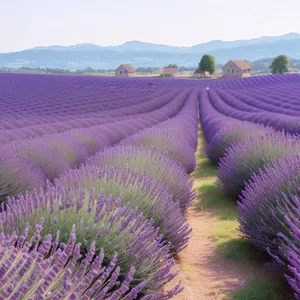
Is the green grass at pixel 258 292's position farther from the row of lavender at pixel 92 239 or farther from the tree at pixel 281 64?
the tree at pixel 281 64

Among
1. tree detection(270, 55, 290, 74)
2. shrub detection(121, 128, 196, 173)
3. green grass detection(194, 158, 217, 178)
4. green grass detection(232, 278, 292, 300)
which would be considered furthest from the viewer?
tree detection(270, 55, 290, 74)

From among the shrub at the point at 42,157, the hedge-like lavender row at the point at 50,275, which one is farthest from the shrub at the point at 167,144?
the hedge-like lavender row at the point at 50,275

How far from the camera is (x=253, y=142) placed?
5.43 m

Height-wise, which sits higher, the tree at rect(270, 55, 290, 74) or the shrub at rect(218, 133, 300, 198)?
the tree at rect(270, 55, 290, 74)

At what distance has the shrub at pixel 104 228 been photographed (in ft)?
7.43

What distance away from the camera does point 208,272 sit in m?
3.31

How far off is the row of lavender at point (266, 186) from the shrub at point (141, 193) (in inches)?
25.9

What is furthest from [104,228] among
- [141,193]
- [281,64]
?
[281,64]

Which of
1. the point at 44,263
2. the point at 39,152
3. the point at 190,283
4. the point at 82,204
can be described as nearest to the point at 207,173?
the point at 39,152

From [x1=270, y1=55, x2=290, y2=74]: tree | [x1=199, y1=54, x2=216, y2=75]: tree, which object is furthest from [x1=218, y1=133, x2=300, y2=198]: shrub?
[x1=199, y1=54, x2=216, y2=75]: tree

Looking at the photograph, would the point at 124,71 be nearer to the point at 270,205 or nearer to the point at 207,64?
the point at 207,64

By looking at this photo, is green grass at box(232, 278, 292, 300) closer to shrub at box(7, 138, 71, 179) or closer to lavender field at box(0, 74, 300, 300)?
lavender field at box(0, 74, 300, 300)

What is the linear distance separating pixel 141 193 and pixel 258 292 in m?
1.15

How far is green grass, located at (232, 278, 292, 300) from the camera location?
2.77m
